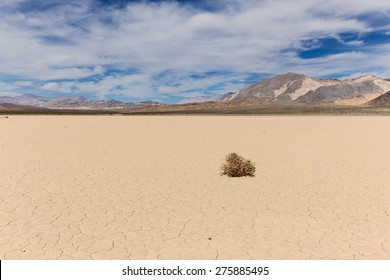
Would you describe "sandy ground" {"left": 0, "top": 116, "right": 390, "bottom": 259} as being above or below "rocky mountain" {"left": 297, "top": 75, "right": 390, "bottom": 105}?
below

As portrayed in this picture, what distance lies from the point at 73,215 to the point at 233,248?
11.4 ft

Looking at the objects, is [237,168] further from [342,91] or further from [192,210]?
[342,91]

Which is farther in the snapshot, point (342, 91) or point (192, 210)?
point (342, 91)

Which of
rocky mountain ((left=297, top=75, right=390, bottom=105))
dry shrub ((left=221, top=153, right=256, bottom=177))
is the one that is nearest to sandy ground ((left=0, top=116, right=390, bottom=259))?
dry shrub ((left=221, top=153, right=256, bottom=177))

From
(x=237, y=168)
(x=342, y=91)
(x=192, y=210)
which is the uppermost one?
(x=342, y=91)

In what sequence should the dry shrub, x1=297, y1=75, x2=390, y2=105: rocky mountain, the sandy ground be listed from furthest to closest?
x1=297, y1=75, x2=390, y2=105: rocky mountain, the dry shrub, the sandy ground

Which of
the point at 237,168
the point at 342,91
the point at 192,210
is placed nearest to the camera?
the point at 192,210

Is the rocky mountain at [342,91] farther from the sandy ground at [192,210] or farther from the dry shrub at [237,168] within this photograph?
the sandy ground at [192,210]

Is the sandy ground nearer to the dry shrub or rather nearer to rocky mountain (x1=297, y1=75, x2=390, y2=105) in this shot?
the dry shrub

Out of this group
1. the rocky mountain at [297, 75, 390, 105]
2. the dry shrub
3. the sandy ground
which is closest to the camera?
the sandy ground

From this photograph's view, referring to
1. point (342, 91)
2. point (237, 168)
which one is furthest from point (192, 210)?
point (342, 91)

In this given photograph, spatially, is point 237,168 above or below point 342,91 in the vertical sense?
below
